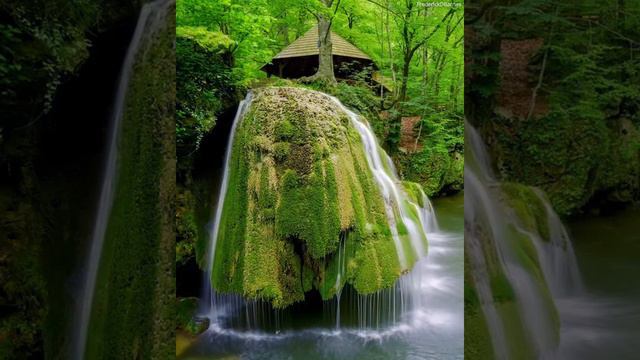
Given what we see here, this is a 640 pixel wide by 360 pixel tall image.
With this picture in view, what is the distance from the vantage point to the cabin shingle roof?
264 centimetres

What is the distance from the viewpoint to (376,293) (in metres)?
2.68

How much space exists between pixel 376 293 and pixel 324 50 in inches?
68.2

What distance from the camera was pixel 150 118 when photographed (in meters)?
2.02

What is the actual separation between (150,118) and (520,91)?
1.84m

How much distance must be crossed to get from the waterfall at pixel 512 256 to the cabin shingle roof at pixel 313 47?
118 centimetres

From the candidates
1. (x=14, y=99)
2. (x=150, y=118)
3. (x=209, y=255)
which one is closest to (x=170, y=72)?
(x=150, y=118)

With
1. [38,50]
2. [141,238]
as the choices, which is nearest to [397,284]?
[141,238]

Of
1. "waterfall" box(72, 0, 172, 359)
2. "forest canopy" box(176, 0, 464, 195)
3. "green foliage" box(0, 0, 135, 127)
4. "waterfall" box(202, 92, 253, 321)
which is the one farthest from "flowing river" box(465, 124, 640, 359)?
"green foliage" box(0, 0, 135, 127)

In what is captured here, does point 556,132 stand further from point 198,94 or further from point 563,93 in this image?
point 198,94

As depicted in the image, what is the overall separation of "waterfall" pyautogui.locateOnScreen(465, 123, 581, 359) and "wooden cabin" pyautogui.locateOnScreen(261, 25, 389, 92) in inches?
44.0

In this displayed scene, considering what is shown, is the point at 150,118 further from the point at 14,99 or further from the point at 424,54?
the point at 424,54

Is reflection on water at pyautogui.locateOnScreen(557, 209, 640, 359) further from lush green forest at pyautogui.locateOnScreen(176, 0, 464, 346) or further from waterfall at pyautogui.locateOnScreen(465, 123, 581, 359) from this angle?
lush green forest at pyautogui.locateOnScreen(176, 0, 464, 346)

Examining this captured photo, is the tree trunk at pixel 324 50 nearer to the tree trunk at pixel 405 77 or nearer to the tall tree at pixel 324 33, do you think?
the tall tree at pixel 324 33

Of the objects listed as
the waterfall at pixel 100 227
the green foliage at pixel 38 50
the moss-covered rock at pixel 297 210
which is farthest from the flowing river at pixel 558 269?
the green foliage at pixel 38 50
